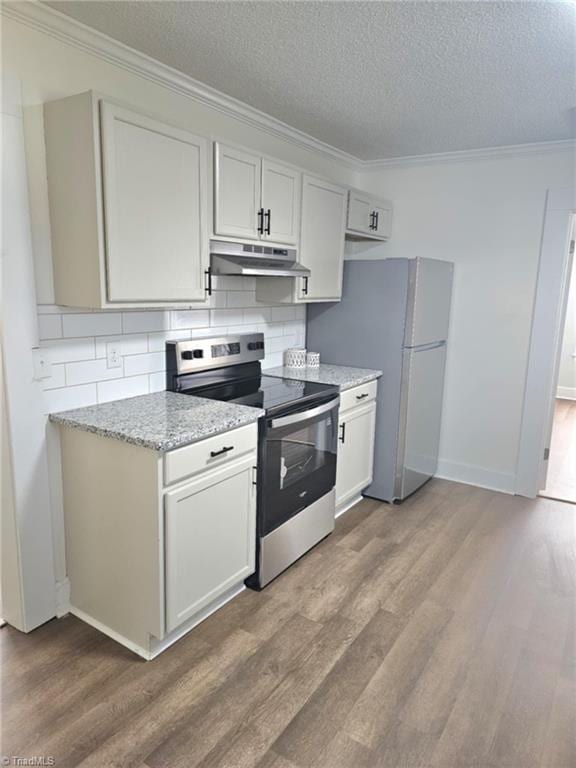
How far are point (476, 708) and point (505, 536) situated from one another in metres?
1.47

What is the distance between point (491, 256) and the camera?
3.69 metres

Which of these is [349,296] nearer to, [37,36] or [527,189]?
[527,189]

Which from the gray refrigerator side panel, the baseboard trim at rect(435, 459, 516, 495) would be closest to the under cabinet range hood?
the gray refrigerator side panel

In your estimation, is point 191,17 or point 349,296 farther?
point 349,296

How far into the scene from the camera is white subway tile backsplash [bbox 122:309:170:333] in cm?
246

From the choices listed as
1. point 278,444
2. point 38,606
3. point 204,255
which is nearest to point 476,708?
point 278,444

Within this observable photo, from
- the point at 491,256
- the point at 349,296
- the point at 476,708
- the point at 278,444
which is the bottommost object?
the point at 476,708

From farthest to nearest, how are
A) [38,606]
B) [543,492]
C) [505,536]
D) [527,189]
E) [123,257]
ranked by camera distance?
[543,492] → [527,189] → [505,536] → [38,606] → [123,257]

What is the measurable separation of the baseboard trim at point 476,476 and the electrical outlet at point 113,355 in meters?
2.74

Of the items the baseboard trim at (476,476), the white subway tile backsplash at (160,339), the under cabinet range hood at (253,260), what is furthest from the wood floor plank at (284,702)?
the baseboard trim at (476,476)

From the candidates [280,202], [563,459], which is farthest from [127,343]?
[563,459]

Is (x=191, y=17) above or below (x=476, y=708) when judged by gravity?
above

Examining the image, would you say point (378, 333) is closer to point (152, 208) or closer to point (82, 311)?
point (152, 208)

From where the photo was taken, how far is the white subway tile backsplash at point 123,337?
7.12ft
